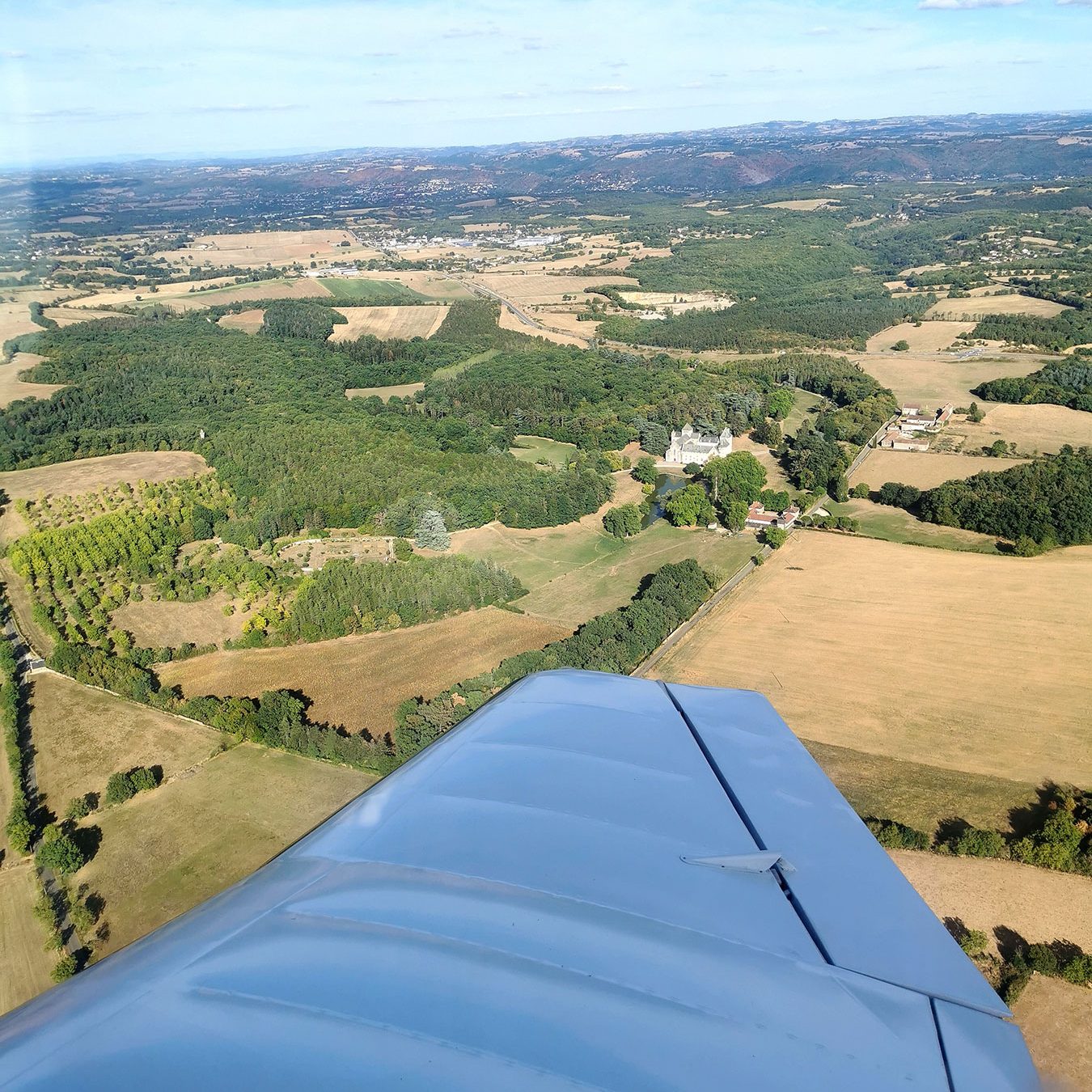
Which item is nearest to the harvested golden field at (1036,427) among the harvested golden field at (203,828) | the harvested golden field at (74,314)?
the harvested golden field at (203,828)

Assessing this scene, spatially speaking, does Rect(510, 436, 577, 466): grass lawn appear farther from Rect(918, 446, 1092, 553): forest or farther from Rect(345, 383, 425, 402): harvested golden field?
Rect(918, 446, 1092, 553): forest

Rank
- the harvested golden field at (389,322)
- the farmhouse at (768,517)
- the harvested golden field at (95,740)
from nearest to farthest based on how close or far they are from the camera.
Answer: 1. the harvested golden field at (95,740)
2. the farmhouse at (768,517)
3. the harvested golden field at (389,322)

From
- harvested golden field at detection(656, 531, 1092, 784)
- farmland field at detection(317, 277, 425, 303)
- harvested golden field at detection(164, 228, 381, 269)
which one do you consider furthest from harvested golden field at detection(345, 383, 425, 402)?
harvested golden field at detection(164, 228, 381, 269)

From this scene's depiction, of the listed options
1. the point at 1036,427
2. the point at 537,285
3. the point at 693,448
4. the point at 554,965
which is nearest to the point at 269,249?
the point at 537,285

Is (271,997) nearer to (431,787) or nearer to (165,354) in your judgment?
(431,787)

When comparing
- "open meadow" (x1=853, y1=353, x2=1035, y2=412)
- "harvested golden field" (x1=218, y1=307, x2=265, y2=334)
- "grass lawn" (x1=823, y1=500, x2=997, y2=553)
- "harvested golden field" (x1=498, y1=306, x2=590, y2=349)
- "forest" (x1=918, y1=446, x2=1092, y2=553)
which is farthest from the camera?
"harvested golden field" (x1=218, y1=307, x2=265, y2=334)

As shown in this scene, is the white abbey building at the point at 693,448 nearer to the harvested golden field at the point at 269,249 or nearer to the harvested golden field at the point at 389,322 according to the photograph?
→ the harvested golden field at the point at 389,322

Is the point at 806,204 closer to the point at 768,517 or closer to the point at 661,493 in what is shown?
the point at 661,493
